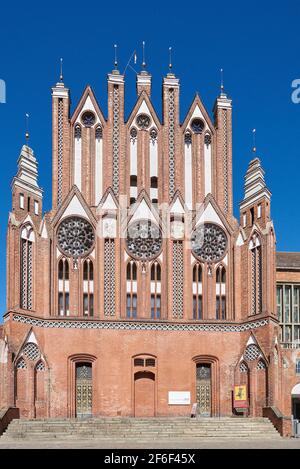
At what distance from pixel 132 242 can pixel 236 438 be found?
13771 mm

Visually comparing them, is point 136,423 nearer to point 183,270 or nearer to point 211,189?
point 183,270

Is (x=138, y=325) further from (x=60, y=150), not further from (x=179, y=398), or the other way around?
(x=60, y=150)

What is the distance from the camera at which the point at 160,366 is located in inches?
1970

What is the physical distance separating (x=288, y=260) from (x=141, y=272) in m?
10.5

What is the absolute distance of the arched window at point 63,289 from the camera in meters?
50.1

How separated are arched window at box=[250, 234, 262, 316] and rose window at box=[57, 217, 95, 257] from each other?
991 cm

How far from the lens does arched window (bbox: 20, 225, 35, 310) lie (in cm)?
4888

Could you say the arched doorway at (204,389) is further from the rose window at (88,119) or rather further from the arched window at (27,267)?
the rose window at (88,119)

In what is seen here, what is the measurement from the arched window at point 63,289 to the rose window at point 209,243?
8008 mm

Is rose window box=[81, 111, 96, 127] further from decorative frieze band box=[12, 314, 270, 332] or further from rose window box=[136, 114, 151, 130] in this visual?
decorative frieze band box=[12, 314, 270, 332]

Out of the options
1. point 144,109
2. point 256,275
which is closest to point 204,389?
point 256,275

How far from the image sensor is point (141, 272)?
2012 inches

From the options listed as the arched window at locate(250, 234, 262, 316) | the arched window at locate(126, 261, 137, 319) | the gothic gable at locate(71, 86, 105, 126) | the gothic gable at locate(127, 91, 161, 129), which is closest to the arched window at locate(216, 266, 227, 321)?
the arched window at locate(250, 234, 262, 316)
